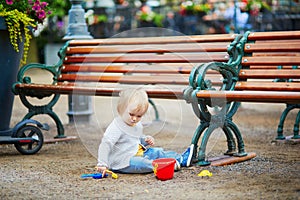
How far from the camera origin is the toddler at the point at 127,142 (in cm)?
405

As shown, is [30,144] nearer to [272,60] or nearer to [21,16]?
[21,16]

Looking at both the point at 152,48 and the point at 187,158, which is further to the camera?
the point at 152,48

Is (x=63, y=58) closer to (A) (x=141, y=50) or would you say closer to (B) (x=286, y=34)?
(A) (x=141, y=50)

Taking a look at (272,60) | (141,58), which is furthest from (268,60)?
(141,58)

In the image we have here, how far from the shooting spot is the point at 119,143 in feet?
13.7

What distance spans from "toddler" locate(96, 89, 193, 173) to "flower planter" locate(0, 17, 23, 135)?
2018 mm

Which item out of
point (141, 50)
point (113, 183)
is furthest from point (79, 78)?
point (113, 183)

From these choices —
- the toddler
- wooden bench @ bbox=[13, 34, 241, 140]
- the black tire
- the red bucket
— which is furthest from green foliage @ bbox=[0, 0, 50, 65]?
the red bucket

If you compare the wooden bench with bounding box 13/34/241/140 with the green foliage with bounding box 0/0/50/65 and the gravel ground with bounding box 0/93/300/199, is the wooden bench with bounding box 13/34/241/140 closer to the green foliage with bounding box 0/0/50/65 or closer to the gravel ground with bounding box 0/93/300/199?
→ the green foliage with bounding box 0/0/50/65

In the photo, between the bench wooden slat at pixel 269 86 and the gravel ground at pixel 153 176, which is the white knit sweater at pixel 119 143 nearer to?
the gravel ground at pixel 153 176

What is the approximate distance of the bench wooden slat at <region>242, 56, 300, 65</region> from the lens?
15.3 ft

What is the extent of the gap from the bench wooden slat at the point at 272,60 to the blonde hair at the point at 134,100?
1218 mm

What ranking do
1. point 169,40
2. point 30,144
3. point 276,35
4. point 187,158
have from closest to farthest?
point 187,158 → point 276,35 → point 30,144 → point 169,40

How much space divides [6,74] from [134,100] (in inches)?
87.1
